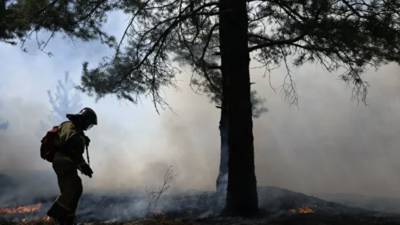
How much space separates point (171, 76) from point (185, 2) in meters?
1.62

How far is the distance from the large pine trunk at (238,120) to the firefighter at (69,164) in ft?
12.0

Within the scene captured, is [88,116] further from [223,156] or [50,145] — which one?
[223,156]

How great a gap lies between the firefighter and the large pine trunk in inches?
144

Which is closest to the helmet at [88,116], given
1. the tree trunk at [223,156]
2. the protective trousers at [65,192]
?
the protective trousers at [65,192]

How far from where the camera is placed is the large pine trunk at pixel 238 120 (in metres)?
10.2

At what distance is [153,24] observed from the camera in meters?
11.7

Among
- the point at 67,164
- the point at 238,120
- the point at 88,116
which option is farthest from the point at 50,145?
the point at 238,120

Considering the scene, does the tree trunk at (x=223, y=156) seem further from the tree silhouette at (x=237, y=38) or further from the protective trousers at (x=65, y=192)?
the protective trousers at (x=65, y=192)

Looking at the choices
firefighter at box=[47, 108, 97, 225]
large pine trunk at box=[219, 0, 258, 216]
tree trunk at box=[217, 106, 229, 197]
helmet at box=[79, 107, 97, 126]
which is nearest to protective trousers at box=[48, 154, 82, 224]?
firefighter at box=[47, 108, 97, 225]

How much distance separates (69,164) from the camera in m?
7.09

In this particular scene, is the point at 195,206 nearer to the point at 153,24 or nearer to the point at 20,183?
the point at 153,24

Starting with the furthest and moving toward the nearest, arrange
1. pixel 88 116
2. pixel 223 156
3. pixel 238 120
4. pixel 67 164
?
pixel 223 156 < pixel 238 120 < pixel 88 116 < pixel 67 164

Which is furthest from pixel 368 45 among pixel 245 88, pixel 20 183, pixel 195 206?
pixel 20 183

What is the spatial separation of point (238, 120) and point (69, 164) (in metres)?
3.93
